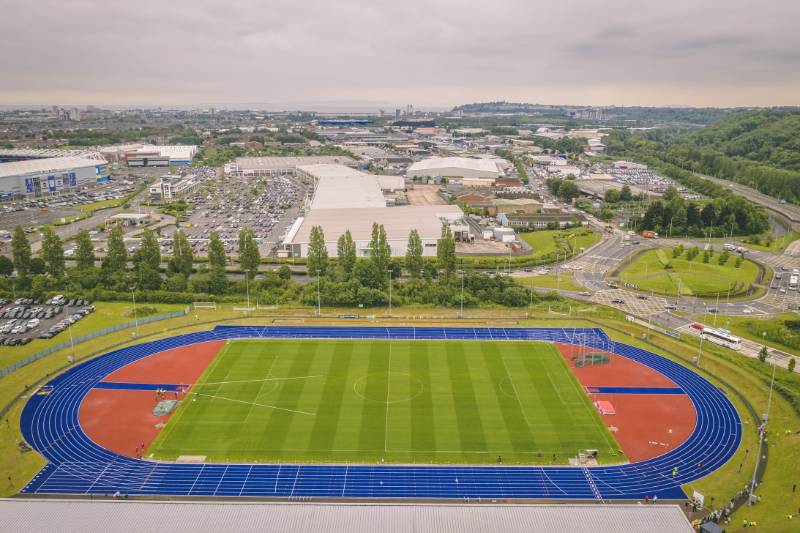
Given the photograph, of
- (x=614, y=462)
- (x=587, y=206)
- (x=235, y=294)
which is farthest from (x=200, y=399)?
(x=587, y=206)

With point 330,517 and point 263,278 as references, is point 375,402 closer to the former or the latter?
point 330,517

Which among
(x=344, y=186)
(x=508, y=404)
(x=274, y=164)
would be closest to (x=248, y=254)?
(x=508, y=404)

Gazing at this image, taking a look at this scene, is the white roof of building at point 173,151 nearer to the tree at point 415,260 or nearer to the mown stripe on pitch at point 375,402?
the tree at point 415,260

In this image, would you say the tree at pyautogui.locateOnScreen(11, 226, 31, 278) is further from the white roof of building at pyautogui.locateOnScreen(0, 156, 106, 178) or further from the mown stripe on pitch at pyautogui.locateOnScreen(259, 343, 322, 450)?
the white roof of building at pyautogui.locateOnScreen(0, 156, 106, 178)

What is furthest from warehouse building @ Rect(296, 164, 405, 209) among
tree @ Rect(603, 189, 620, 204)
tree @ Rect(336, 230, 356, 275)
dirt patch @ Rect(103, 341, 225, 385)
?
dirt patch @ Rect(103, 341, 225, 385)

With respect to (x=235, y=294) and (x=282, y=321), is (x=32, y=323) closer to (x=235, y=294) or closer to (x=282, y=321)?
(x=235, y=294)

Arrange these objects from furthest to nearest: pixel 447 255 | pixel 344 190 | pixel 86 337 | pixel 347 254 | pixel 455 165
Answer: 1. pixel 455 165
2. pixel 344 190
3. pixel 347 254
4. pixel 447 255
5. pixel 86 337
